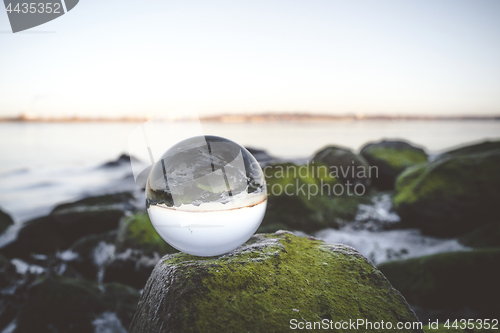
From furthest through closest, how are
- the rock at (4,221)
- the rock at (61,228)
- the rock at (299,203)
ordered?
the rock at (4,221)
the rock at (61,228)
the rock at (299,203)

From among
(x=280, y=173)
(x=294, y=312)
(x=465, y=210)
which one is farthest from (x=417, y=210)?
(x=294, y=312)

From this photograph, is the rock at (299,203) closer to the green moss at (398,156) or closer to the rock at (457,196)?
the rock at (457,196)

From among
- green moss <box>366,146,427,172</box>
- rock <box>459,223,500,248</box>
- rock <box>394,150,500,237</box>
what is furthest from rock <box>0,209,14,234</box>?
green moss <box>366,146,427,172</box>

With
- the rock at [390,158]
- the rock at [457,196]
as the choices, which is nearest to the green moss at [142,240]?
the rock at [457,196]

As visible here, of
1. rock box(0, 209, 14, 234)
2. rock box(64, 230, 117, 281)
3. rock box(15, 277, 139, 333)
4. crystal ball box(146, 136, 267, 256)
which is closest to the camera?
crystal ball box(146, 136, 267, 256)

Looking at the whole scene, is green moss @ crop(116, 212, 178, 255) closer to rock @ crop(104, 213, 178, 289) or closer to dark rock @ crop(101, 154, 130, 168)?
rock @ crop(104, 213, 178, 289)

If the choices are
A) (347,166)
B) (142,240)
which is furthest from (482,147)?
(142,240)

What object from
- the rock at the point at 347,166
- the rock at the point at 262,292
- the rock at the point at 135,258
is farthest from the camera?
the rock at the point at 347,166
